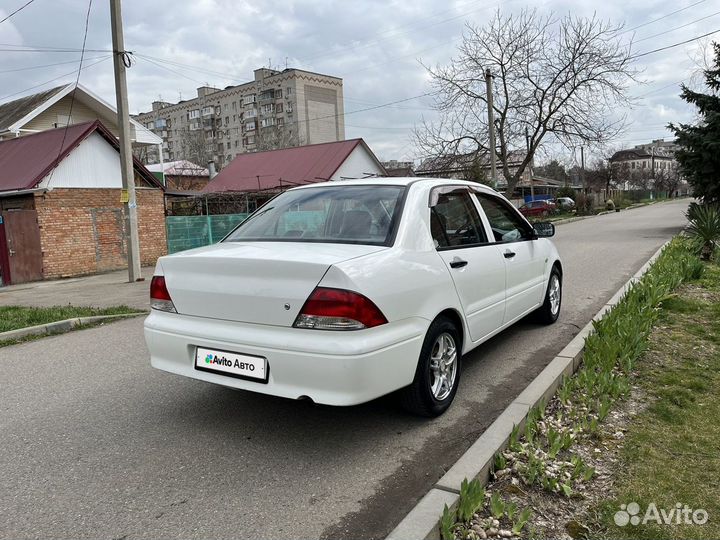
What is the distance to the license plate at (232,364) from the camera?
3.32m

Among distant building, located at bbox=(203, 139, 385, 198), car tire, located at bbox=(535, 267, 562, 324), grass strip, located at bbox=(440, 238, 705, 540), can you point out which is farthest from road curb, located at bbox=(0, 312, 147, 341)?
distant building, located at bbox=(203, 139, 385, 198)

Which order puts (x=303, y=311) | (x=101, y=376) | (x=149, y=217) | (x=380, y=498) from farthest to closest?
(x=149, y=217) < (x=101, y=376) < (x=303, y=311) < (x=380, y=498)

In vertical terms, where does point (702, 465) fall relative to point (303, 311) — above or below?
below

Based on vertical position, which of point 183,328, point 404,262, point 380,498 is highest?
point 404,262

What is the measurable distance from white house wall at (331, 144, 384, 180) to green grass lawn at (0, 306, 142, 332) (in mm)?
19911

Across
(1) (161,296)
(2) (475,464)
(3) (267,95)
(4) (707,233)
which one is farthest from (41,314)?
(3) (267,95)

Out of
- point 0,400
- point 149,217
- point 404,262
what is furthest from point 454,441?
point 149,217

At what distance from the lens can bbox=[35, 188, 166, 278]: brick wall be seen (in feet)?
50.1

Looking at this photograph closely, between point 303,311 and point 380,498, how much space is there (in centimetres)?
110

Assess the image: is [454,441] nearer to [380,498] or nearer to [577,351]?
[380,498]

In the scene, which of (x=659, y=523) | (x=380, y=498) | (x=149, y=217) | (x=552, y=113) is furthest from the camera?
(x=552, y=113)

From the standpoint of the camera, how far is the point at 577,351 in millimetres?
4852

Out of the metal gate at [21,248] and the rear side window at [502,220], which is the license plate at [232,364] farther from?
the metal gate at [21,248]

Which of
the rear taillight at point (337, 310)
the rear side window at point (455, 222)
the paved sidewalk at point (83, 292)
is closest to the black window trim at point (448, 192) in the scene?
the rear side window at point (455, 222)
